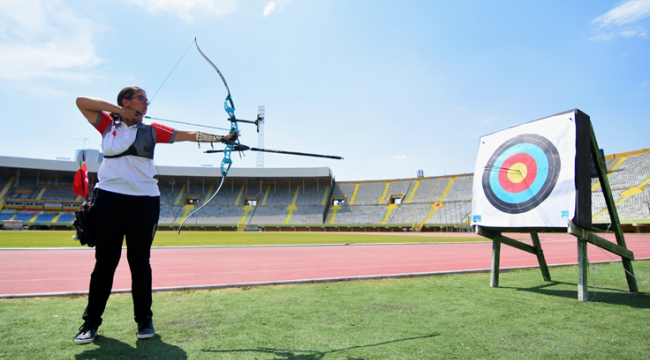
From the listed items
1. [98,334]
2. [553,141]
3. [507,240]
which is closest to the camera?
[98,334]

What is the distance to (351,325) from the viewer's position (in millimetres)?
3227

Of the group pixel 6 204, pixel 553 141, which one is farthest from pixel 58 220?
pixel 553 141

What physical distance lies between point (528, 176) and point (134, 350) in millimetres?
5551

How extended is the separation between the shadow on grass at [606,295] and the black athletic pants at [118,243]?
4986mm

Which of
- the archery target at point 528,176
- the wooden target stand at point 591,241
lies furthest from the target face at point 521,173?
the wooden target stand at point 591,241

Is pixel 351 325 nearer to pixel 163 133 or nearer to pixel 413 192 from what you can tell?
pixel 163 133

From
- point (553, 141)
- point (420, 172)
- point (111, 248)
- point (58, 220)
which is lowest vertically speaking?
point (58, 220)

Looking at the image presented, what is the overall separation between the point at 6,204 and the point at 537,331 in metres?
62.3

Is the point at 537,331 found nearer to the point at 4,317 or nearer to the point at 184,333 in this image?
the point at 184,333

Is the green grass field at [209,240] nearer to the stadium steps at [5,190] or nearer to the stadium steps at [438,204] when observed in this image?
the stadium steps at [438,204]

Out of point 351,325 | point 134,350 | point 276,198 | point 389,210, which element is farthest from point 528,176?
point 276,198

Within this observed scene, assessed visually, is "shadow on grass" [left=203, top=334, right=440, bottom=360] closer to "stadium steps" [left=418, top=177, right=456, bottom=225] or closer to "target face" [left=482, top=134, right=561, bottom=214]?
"target face" [left=482, top=134, right=561, bottom=214]

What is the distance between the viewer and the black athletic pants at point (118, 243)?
2943 mm

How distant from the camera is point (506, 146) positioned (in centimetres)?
583
